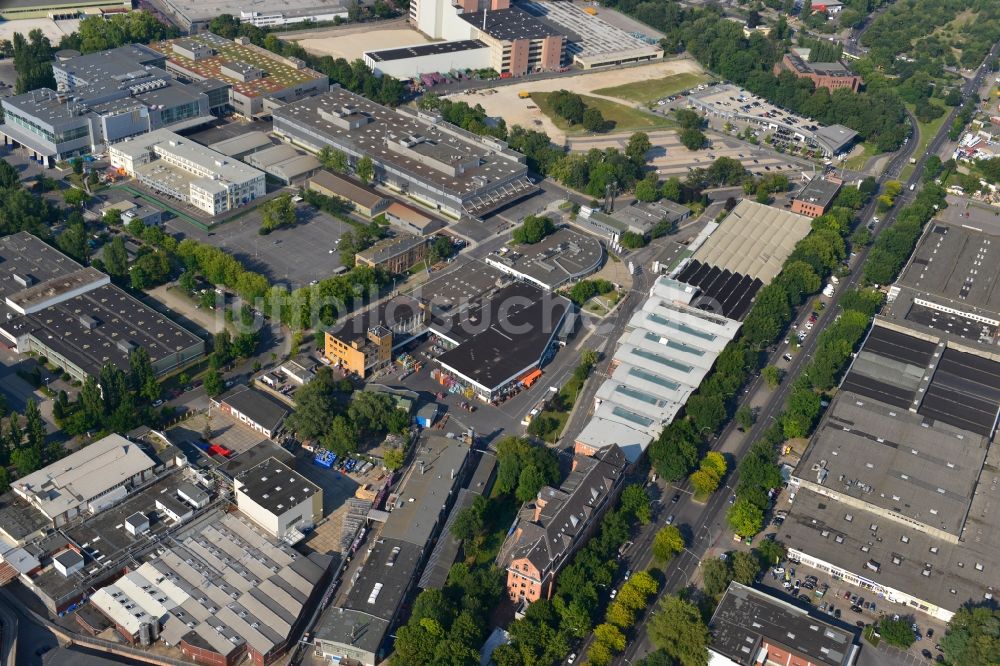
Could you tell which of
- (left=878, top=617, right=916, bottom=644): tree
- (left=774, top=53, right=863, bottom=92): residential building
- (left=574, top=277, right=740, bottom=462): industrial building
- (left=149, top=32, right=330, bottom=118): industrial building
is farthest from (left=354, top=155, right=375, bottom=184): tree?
(left=774, top=53, right=863, bottom=92): residential building

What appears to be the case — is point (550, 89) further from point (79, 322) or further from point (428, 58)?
point (79, 322)

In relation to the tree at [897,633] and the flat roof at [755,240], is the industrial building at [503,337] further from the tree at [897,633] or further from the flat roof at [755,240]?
the tree at [897,633]

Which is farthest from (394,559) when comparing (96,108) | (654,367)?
(96,108)

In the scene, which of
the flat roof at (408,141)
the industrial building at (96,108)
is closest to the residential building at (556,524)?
the flat roof at (408,141)

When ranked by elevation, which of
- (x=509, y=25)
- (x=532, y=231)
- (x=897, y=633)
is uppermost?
(x=509, y=25)

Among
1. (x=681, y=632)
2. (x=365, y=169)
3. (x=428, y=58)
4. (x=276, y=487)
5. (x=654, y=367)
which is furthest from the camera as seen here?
(x=428, y=58)

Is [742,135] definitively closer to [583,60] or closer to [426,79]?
[583,60]

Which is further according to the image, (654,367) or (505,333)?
(505,333)
